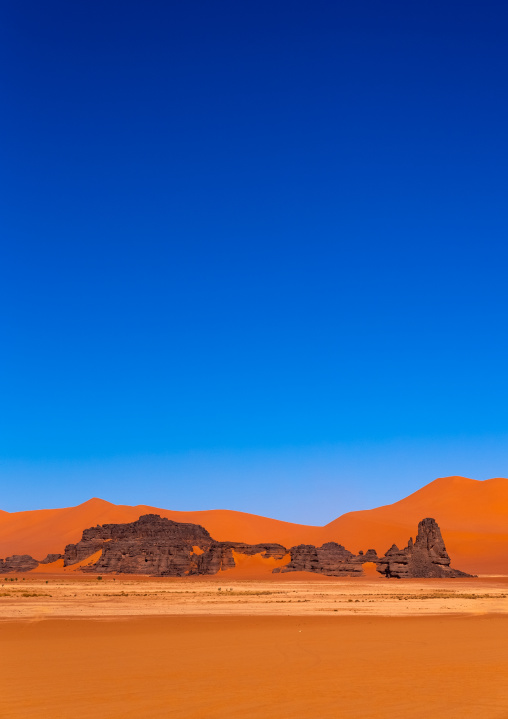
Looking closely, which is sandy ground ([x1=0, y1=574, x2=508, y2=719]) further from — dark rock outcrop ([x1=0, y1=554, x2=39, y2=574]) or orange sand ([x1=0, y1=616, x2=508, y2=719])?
dark rock outcrop ([x1=0, y1=554, x2=39, y2=574])

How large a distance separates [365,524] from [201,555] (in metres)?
43.2

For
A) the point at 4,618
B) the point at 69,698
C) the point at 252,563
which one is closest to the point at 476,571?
the point at 252,563

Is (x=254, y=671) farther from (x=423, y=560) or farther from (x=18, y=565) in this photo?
(x=18, y=565)

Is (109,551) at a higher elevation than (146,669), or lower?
higher

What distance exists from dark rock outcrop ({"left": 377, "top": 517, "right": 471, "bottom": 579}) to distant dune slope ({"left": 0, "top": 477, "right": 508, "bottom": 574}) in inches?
556

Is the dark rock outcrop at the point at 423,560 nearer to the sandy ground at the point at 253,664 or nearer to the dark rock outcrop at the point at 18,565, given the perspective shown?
the sandy ground at the point at 253,664

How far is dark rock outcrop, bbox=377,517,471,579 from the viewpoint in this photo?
187 feet

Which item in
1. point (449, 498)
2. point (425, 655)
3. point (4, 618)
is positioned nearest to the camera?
point (425, 655)

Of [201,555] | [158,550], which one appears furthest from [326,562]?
[158,550]

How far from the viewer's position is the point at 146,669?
1202cm

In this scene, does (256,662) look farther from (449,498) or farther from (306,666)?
(449,498)

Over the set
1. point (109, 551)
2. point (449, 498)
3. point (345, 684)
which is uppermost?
point (449, 498)

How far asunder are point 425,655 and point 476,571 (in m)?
60.1

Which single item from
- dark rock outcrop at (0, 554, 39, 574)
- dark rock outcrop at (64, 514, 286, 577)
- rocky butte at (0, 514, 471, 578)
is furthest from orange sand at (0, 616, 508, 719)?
dark rock outcrop at (0, 554, 39, 574)
